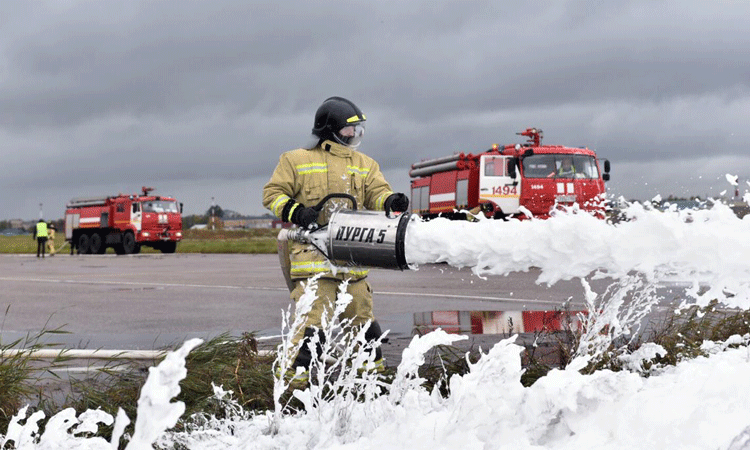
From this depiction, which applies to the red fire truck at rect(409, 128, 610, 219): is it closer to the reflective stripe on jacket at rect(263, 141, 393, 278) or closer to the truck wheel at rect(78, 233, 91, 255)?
the reflective stripe on jacket at rect(263, 141, 393, 278)

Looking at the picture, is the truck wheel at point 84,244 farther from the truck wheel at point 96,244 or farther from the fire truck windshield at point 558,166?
the fire truck windshield at point 558,166

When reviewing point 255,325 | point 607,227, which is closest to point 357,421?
point 607,227

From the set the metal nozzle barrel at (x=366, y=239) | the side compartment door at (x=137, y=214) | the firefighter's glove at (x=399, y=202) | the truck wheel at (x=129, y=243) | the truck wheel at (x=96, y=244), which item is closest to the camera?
the metal nozzle barrel at (x=366, y=239)

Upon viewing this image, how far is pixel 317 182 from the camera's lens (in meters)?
5.01

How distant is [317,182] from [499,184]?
56.9ft

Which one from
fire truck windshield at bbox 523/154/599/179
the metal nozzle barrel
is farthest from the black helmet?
fire truck windshield at bbox 523/154/599/179

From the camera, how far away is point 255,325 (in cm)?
881

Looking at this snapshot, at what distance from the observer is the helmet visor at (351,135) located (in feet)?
16.7

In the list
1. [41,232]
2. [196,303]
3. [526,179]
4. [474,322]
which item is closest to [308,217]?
[474,322]

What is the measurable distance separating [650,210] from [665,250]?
162 mm

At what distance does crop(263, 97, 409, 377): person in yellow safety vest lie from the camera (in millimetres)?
4922

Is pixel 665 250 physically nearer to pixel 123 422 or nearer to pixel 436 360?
pixel 123 422

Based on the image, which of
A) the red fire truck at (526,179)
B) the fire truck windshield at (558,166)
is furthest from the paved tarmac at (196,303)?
the fire truck windshield at (558,166)

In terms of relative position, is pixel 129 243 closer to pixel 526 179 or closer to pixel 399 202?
pixel 526 179
